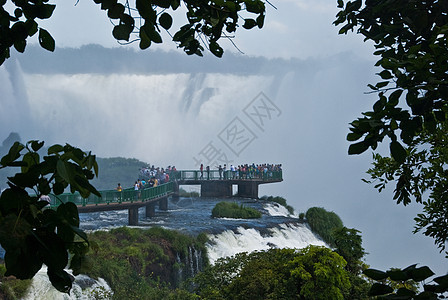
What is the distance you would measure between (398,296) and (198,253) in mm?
17798

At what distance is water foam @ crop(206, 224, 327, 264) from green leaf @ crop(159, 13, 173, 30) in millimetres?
16107

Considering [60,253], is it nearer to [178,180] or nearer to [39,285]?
[39,285]

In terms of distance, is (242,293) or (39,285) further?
(39,285)

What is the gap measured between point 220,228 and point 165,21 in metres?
20.6

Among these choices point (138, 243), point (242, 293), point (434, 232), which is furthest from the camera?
point (138, 243)

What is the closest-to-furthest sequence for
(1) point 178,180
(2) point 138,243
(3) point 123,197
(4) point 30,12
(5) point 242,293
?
(4) point 30,12 < (5) point 242,293 < (2) point 138,243 < (3) point 123,197 < (1) point 178,180

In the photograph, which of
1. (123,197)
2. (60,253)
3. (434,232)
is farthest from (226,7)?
(123,197)

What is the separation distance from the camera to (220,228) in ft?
75.8

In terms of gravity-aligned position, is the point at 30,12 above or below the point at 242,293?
above

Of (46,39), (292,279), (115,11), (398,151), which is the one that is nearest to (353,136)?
(398,151)

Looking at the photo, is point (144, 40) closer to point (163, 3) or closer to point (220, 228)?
point (163, 3)

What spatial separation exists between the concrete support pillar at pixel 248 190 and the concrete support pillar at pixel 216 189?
1.07m

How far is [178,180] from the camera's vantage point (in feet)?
128

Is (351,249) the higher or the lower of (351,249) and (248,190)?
the lower
